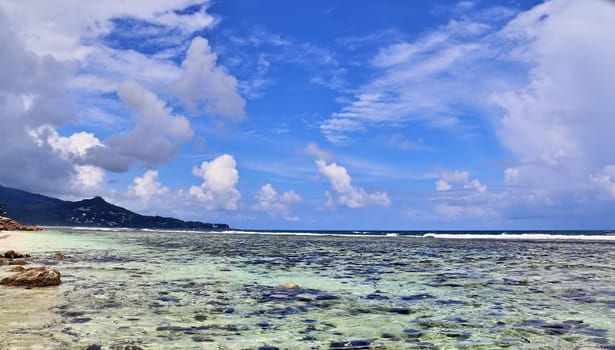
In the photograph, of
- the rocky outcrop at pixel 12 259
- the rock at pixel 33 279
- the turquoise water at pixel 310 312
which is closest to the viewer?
the turquoise water at pixel 310 312

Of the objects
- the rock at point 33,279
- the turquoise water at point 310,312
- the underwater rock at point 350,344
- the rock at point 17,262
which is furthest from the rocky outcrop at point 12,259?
the underwater rock at point 350,344

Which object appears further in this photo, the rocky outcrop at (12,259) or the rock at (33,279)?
the rocky outcrop at (12,259)

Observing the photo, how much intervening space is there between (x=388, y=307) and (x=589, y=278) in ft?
54.5

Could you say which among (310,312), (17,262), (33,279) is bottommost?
(17,262)

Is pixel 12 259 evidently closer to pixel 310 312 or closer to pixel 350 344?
pixel 310 312

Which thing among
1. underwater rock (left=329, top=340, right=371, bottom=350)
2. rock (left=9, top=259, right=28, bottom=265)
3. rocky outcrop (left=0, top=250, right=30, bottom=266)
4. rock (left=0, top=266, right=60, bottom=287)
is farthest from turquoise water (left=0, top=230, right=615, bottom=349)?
rocky outcrop (left=0, top=250, right=30, bottom=266)

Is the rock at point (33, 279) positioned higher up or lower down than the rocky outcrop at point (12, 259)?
higher up

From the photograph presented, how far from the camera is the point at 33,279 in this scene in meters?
21.2

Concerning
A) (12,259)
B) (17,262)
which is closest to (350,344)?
(17,262)

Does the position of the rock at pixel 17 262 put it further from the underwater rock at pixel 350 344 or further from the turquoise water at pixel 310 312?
the underwater rock at pixel 350 344

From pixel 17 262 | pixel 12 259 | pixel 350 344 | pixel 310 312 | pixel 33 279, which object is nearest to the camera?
pixel 350 344

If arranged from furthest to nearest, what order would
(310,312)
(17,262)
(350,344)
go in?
(17,262) → (310,312) → (350,344)

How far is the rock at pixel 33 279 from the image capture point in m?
21.1

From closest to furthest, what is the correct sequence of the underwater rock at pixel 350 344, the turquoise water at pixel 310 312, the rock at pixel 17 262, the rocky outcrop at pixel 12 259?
the underwater rock at pixel 350 344, the turquoise water at pixel 310 312, the rock at pixel 17 262, the rocky outcrop at pixel 12 259
